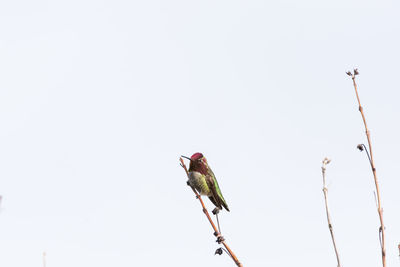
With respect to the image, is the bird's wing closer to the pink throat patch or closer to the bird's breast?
the bird's breast

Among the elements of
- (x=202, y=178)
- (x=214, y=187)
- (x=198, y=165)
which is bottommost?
(x=214, y=187)

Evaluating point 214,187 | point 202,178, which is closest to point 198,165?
point 202,178

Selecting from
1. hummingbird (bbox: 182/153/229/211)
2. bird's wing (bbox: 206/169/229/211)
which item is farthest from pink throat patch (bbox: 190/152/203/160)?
bird's wing (bbox: 206/169/229/211)

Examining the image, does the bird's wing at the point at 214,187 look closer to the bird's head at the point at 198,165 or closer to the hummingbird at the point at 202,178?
the hummingbird at the point at 202,178

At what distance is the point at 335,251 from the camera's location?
416 centimetres

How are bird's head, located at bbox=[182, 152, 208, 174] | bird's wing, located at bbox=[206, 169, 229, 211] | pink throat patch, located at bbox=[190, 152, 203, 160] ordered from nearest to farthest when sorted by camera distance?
pink throat patch, located at bbox=[190, 152, 203, 160], bird's head, located at bbox=[182, 152, 208, 174], bird's wing, located at bbox=[206, 169, 229, 211]

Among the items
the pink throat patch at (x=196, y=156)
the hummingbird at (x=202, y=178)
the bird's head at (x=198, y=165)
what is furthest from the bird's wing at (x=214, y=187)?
the pink throat patch at (x=196, y=156)

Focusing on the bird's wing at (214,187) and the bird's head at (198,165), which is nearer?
the bird's head at (198,165)

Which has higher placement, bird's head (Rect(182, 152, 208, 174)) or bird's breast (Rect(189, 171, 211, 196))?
bird's head (Rect(182, 152, 208, 174))

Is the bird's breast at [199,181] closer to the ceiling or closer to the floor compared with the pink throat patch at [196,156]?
closer to the floor

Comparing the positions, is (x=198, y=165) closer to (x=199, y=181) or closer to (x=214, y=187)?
(x=199, y=181)

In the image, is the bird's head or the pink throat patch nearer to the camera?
the pink throat patch

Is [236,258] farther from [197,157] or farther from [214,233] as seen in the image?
[197,157]

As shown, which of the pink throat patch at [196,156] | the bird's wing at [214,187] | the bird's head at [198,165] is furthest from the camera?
the bird's wing at [214,187]
